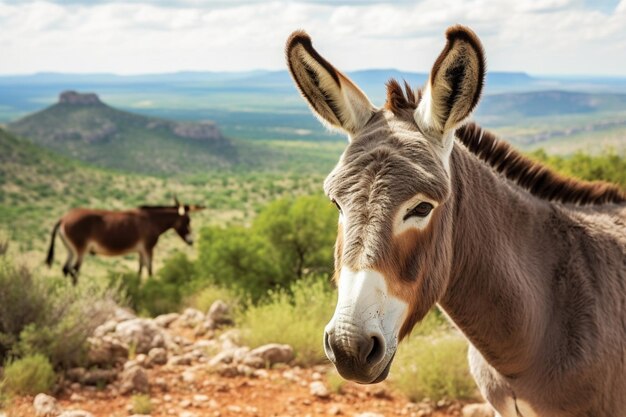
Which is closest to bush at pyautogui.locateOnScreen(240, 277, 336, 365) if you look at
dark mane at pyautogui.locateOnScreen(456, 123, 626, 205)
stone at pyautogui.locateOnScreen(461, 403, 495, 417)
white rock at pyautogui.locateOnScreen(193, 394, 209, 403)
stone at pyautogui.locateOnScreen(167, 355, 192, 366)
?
stone at pyautogui.locateOnScreen(167, 355, 192, 366)

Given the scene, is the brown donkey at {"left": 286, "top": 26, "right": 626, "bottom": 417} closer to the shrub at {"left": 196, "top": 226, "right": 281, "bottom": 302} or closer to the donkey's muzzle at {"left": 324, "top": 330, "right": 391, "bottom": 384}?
the donkey's muzzle at {"left": 324, "top": 330, "right": 391, "bottom": 384}

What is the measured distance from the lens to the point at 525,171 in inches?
132

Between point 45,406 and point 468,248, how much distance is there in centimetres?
422

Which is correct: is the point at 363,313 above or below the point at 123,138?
above

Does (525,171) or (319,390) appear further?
(319,390)

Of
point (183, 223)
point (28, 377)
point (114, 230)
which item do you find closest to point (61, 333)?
point (28, 377)

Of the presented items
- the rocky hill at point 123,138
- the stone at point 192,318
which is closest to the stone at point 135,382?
the stone at point 192,318

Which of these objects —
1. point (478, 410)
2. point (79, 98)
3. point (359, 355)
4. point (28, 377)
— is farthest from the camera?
point (79, 98)

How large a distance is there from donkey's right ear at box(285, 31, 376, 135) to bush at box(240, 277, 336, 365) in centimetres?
430

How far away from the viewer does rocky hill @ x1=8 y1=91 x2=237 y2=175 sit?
7775cm

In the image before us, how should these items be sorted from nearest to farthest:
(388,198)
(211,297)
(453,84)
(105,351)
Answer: (388,198) → (453,84) → (105,351) → (211,297)

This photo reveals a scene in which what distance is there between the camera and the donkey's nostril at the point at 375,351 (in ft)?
7.51

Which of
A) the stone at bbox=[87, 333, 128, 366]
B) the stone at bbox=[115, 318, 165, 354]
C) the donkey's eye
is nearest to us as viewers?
the donkey's eye

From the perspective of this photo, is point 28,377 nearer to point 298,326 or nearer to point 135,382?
point 135,382
